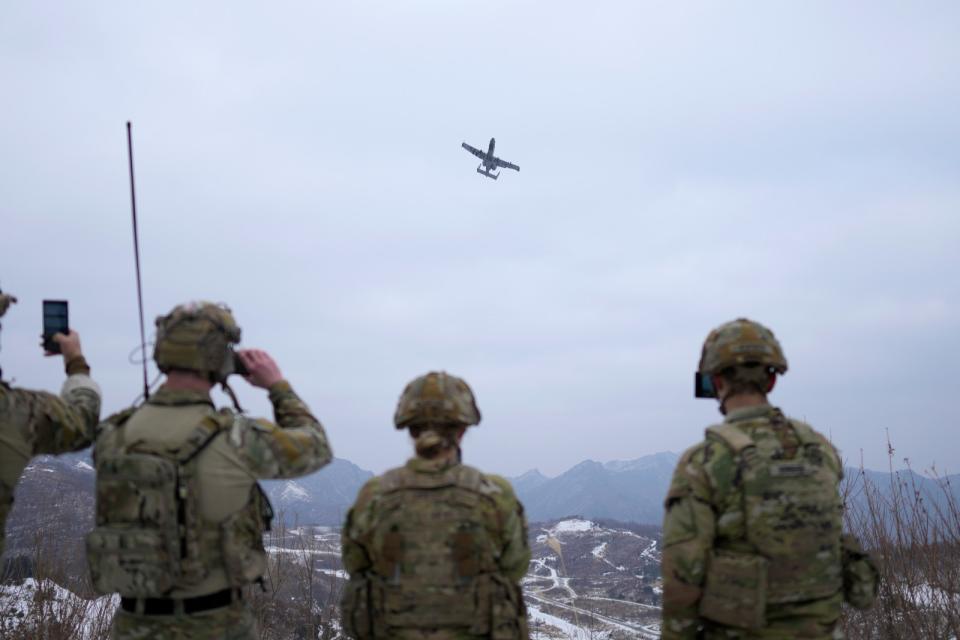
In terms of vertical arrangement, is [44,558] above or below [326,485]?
above

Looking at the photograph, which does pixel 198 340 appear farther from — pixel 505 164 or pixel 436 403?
pixel 505 164

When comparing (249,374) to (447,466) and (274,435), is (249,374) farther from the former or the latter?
(447,466)

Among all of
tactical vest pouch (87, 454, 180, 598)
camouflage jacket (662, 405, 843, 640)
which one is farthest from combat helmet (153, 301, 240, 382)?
camouflage jacket (662, 405, 843, 640)

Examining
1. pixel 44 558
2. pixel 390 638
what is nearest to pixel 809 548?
pixel 390 638

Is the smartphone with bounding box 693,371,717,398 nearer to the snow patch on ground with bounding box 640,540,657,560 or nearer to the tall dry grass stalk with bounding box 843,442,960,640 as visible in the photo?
the tall dry grass stalk with bounding box 843,442,960,640

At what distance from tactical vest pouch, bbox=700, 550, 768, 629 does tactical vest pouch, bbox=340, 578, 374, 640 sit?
1779mm

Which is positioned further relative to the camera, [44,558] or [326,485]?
[326,485]

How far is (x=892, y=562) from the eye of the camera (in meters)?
6.96

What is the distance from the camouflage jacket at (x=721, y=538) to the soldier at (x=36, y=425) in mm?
3397

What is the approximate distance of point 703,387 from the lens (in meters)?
4.29

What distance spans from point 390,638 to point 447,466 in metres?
0.92

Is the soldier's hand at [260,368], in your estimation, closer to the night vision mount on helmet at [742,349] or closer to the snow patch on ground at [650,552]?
the night vision mount on helmet at [742,349]

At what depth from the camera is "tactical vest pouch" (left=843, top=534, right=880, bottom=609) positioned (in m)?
3.79

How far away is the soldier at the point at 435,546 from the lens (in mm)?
3500
